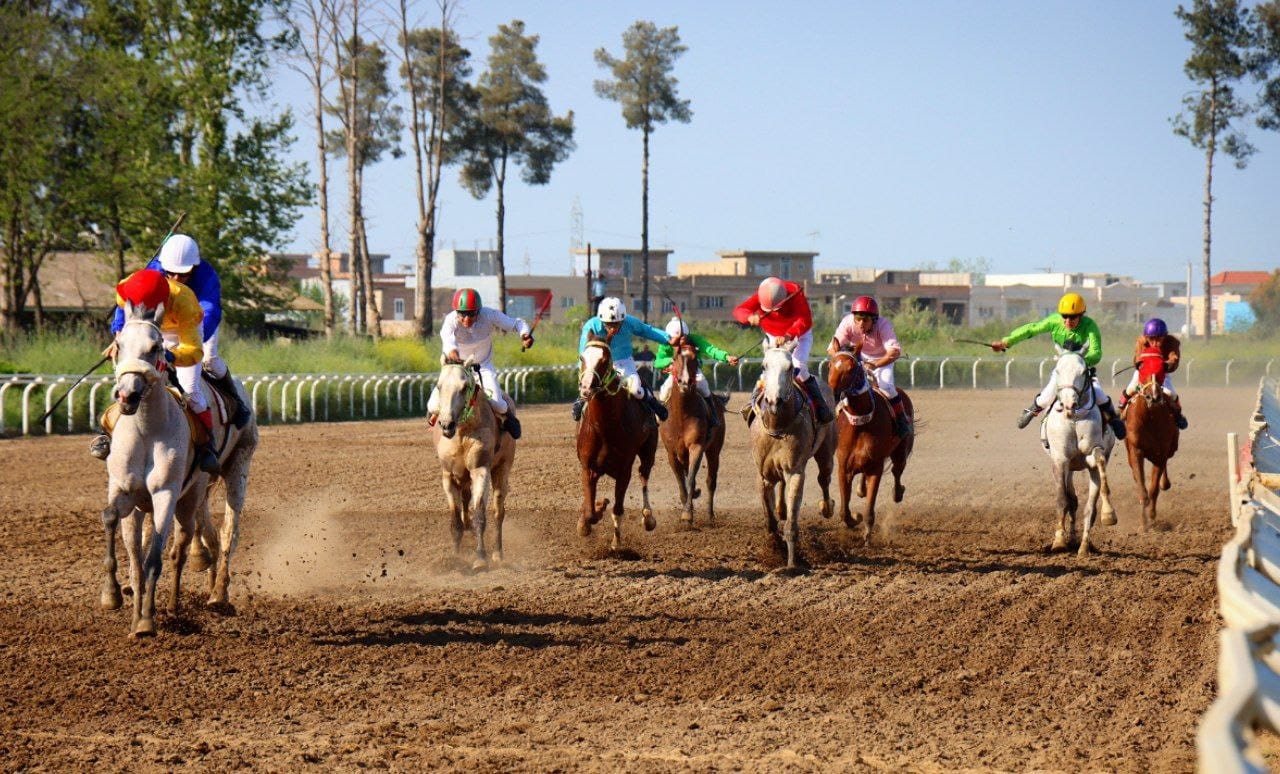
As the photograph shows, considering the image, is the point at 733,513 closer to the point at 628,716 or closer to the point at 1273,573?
the point at 628,716

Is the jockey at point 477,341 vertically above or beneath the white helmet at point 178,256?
beneath

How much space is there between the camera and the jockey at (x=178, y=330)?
8.92 metres

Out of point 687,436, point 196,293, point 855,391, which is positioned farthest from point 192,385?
point 687,436

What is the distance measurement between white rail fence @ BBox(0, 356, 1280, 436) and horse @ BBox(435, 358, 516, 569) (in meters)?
2.85

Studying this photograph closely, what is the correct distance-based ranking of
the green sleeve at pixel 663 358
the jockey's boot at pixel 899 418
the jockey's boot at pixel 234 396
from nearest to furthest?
the jockey's boot at pixel 234 396 < the jockey's boot at pixel 899 418 < the green sleeve at pixel 663 358

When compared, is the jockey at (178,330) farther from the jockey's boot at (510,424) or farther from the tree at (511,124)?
the tree at (511,124)

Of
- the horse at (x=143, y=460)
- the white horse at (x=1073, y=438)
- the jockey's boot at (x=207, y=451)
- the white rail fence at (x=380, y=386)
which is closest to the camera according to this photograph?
the horse at (x=143, y=460)

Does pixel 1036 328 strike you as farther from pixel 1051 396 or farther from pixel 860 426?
pixel 860 426

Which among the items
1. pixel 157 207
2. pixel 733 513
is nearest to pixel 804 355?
pixel 733 513

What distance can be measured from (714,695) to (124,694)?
3113 millimetres

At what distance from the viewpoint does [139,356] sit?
852 centimetres

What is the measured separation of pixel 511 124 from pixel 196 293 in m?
46.6

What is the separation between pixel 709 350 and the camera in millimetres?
13930

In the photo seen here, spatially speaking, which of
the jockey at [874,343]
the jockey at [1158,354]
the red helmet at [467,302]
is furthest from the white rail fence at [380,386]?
the jockey at [1158,354]
